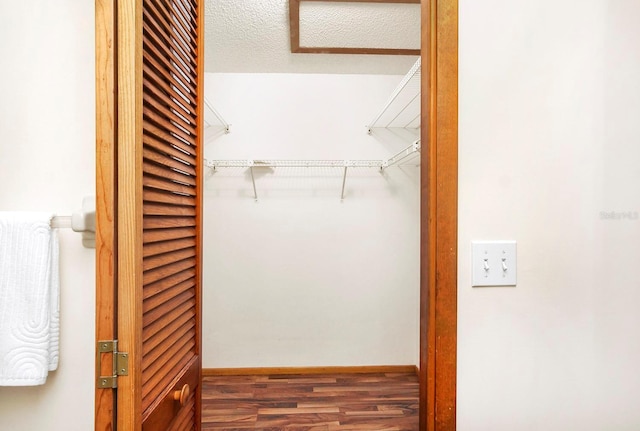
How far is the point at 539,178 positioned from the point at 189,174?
1.06m

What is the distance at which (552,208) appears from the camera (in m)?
0.93

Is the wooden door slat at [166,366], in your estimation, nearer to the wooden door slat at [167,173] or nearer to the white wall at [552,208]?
the wooden door slat at [167,173]

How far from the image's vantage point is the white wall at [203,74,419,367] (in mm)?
2723

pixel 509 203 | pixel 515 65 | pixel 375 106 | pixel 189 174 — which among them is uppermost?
pixel 375 106


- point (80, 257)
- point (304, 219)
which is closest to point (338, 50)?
point (304, 219)

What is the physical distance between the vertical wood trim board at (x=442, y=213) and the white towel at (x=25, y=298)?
3.14 feet

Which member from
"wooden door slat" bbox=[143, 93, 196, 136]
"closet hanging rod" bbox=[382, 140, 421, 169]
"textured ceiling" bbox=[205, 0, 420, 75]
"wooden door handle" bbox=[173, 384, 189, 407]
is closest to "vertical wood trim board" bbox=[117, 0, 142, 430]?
"wooden door slat" bbox=[143, 93, 196, 136]

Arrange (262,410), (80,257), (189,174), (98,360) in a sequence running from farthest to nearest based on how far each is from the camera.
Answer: (262,410) → (189,174) → (80,257) → (98,360)

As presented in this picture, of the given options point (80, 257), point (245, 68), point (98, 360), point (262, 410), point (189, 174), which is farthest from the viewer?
point (245, 68)

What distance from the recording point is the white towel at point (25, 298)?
2.57 feet

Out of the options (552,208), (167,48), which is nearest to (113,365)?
(167,48)

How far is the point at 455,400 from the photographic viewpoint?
0.90m

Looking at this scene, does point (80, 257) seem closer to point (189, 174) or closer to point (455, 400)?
point (189, 174)

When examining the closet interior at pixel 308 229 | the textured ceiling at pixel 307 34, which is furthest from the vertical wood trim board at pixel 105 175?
the closet interior at pixel 308 229
